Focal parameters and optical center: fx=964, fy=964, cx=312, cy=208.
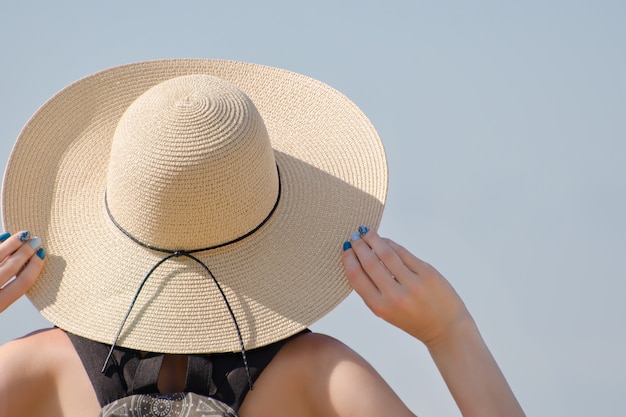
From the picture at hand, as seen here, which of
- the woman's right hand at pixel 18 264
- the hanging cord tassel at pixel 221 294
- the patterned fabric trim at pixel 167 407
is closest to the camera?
the patterned fabric trim at pixel 167 407

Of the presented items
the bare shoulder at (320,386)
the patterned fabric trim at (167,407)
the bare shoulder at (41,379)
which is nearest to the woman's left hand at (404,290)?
the bare shoulder at (320,386)

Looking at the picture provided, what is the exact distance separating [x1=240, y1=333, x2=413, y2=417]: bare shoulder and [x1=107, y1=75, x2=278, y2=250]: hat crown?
1.38ft

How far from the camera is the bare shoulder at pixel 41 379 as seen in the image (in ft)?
8.84

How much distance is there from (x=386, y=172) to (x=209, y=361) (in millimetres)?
916

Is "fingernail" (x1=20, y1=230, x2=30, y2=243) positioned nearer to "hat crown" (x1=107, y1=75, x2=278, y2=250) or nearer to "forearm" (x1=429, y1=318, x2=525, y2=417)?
"hat crown" (x1=107, y1=75, x2=278, y2=250)

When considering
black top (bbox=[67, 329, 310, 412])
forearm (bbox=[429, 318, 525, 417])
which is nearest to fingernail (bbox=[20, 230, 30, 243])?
black top (bbox=[67, 329, 310, 412])

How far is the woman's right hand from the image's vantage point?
281 cm

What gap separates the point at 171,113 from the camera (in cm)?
277

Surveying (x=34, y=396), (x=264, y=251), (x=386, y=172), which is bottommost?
(x=34, y=396)

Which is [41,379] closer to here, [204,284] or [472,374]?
[204,284]

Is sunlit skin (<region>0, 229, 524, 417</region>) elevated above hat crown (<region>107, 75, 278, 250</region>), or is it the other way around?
hat crown (<region>107, 75, 278, 250</region>)

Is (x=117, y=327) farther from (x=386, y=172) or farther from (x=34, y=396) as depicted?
(x=386, y=172)

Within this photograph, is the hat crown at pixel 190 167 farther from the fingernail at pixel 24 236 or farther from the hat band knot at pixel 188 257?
the fingernail at pixel 24 236

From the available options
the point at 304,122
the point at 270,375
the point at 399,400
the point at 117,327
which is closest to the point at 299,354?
the point at 270,375
